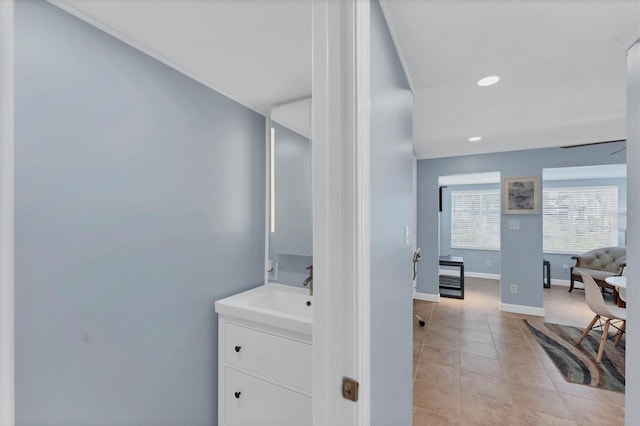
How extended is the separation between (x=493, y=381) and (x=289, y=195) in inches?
93.0

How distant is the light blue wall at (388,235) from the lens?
96 centimetres

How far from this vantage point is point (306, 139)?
2084 mm

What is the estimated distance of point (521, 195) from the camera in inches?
158

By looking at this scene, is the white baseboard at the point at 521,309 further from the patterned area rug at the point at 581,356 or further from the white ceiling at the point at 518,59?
the white ceiling at the point at 518,59

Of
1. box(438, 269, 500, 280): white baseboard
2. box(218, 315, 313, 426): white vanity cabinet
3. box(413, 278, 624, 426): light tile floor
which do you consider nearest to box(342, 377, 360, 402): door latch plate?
box(218, 315, 313, 426): white vanity cabinet

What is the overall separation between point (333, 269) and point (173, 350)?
4.35 ft

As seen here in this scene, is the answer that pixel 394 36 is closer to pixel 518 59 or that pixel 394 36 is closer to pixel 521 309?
pixel 518 59

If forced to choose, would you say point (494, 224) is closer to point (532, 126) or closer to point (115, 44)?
→ point (532, 126)

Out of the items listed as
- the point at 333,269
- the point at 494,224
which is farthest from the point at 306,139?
the point at 494,224

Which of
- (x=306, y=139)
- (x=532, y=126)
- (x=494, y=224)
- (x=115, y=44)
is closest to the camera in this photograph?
(x=115, y=44)

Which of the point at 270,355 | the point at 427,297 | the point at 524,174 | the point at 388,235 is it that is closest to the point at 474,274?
the point at 427,297

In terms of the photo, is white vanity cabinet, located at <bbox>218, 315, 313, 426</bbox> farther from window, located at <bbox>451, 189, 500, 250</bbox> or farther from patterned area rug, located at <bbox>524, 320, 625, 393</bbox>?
window, located at <bbox>451, 189, 500, 250</bbox>

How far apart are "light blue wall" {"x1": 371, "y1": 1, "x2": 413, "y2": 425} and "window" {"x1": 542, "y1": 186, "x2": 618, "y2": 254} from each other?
19.2ft

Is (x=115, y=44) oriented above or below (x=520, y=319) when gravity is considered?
above
